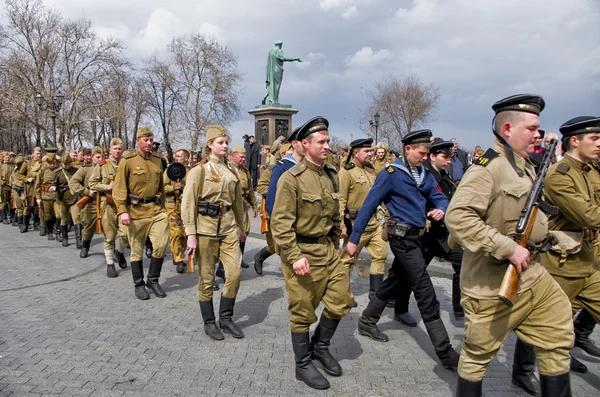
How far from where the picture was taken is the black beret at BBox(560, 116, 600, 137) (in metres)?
3.69

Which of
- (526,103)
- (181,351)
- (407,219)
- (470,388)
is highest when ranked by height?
(526,103)

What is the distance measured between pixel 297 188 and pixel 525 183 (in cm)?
169

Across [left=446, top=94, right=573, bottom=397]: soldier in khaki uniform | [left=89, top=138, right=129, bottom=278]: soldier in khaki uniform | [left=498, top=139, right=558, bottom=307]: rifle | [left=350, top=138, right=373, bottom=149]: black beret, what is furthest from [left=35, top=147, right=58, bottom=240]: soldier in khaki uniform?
[left=498, top=139, right=558, bottom=307]: rifle

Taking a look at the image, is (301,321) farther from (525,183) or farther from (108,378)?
(525,183)

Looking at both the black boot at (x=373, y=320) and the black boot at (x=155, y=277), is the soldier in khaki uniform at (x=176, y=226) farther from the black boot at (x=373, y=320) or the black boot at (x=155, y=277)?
the black boot at (x=373, y=320)

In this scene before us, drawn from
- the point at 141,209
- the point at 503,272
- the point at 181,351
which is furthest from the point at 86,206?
the point at 503,272

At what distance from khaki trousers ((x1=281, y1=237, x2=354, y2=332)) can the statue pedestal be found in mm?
16058

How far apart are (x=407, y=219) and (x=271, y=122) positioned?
15.8 m

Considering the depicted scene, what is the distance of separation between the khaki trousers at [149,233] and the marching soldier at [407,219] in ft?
10.4

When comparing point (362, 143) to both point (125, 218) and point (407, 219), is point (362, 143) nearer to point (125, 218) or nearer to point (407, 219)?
point (407, 219)

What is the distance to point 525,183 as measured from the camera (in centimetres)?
282

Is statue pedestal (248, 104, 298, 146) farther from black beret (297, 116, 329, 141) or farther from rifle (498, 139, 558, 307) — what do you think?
rifle (498, 139, 558, 307)

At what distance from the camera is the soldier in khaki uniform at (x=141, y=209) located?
21.3 ft

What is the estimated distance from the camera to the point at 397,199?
4602 millimetres
